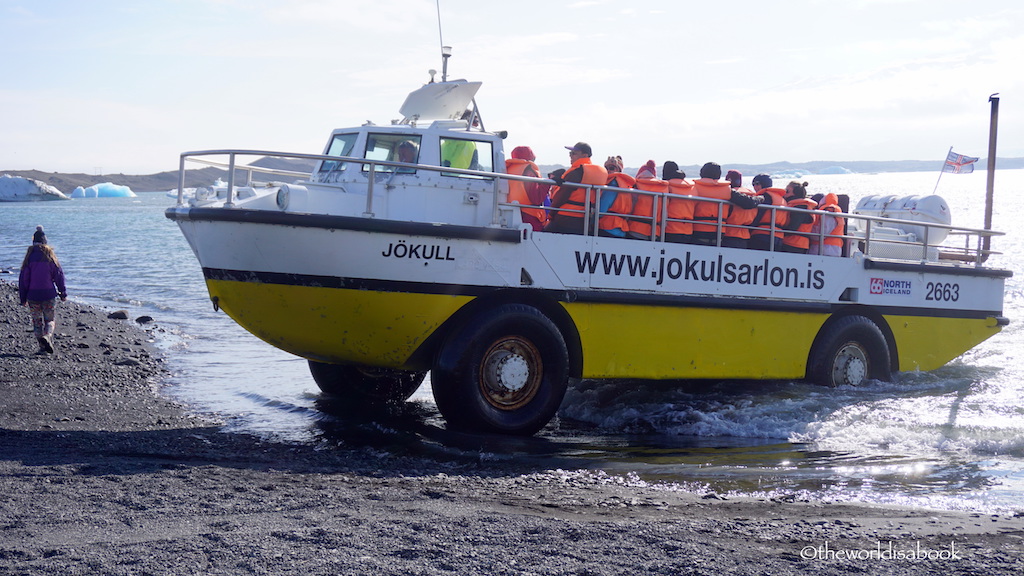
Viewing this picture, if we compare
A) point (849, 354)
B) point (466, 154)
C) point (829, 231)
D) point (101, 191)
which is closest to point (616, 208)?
point (466, 154)

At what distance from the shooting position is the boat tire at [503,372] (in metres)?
5.55

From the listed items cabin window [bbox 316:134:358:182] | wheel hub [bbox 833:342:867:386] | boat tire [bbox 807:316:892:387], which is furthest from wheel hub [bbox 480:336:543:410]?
wheel hub [bbox 833:342:867:386]

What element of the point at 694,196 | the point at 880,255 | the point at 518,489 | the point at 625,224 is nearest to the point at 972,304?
the point at 880,255

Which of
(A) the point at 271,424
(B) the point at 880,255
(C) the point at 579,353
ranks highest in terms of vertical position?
(B) the point at 880,255

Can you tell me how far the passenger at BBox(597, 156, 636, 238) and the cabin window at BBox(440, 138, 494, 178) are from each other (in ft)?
2.86

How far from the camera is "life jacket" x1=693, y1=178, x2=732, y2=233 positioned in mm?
6977

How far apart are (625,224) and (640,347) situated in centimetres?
88

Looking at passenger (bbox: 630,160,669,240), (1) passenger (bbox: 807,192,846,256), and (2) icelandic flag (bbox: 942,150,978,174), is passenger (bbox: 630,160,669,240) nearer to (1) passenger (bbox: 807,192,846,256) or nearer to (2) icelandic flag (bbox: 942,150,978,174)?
(1) passenger (bbox: 807,192,846,256)

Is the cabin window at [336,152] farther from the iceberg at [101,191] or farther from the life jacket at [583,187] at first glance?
the iceberg at [101,191]

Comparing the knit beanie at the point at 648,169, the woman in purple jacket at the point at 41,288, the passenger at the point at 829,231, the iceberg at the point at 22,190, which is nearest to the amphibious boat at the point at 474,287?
the passenger at the point at 829,231

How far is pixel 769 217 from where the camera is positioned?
24.1 feet

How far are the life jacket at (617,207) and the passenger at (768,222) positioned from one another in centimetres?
120

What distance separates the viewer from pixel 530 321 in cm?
577

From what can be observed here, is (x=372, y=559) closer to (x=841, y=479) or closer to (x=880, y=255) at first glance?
(x=841, y=479)
